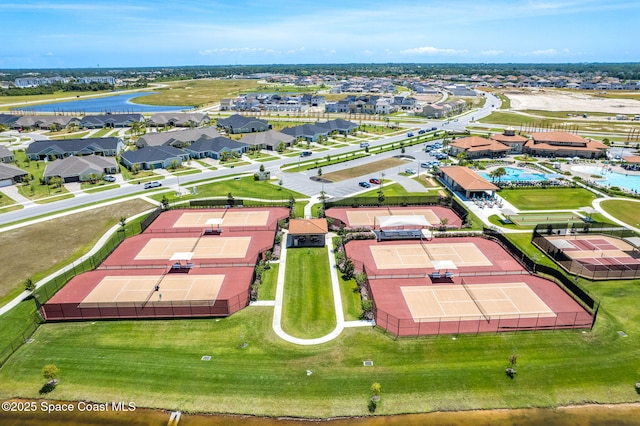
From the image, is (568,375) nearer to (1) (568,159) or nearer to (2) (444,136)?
Answer: (1) (568,159)

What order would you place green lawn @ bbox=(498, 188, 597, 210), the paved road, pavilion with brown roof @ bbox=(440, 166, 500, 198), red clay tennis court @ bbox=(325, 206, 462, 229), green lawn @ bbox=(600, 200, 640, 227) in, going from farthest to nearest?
pavilion with brown roof @ bbox=(440, 166, 500, 198)
green lawn @ bbox=(498, 188, 597, 210)
the paved road
green lawn @ bbox=(600, 200, 640, 227)
red clay tennis court @ bbox=(325, 206, 462, 229)

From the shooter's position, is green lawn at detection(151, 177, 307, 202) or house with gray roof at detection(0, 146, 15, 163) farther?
house with gray roof at detection(0, 146, 15, 163)

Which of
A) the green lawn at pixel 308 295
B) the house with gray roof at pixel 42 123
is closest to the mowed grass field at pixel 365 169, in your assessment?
the green lawn at pixel 308 295

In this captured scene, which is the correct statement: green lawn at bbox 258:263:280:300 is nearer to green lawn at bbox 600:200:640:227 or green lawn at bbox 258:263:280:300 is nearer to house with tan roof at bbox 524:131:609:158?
green lawn at bbox 600:200:640:227

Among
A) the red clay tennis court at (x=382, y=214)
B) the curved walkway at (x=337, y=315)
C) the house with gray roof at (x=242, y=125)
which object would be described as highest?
the house with gray roof at (x=242, y=125)

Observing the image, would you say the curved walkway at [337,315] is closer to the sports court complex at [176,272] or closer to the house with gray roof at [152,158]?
the sports court complex at [176,272]

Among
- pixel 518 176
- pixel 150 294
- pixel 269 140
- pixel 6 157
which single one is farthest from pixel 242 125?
pixel 150 294

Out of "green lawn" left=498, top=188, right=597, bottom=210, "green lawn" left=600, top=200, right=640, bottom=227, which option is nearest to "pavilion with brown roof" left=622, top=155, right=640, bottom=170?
"green lawn" left=498, top=188, right=597, bottom=210
